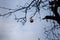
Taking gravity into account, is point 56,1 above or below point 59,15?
above

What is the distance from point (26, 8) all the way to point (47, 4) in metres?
0.52

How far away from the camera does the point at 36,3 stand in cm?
319

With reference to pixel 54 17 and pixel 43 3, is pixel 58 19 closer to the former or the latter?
pixel 54 17

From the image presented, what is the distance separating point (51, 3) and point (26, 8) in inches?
23.2

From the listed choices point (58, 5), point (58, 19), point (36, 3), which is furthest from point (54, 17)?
point (36, 3)

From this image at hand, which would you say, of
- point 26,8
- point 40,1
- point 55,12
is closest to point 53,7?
point 55,12

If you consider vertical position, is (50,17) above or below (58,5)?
below

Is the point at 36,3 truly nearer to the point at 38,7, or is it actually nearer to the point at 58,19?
the point at 38,7

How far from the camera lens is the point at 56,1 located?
3.05 metres

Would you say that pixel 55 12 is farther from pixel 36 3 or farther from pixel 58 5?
pixel 36 3

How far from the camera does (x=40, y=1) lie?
3.19 meters

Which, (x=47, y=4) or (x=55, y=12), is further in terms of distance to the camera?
(x=47, y=4)

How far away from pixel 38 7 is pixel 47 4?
0.36m

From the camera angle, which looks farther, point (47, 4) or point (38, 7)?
point (47, 4)
